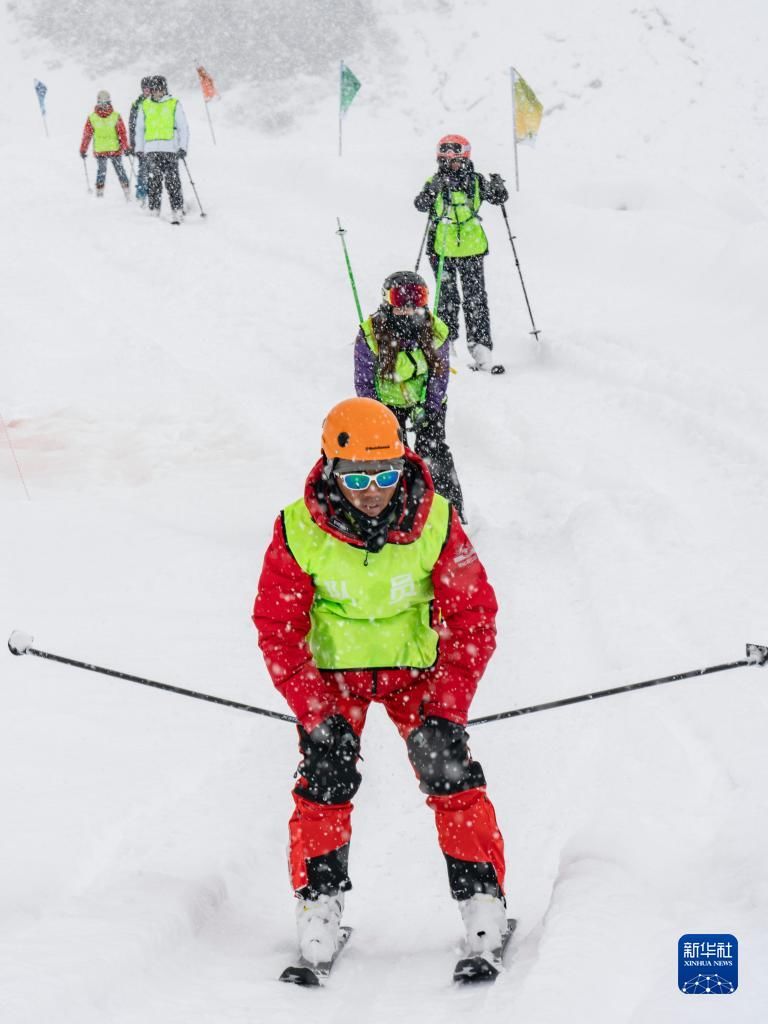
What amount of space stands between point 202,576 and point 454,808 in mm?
3487

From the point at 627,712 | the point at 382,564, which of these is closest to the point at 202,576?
the point at 627,712

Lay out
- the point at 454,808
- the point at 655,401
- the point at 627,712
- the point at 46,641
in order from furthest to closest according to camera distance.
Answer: the point at 655,401 < the point at 46,641 < the point at 627,712 < the point at 454,808

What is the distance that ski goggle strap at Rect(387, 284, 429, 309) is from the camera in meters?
6.61

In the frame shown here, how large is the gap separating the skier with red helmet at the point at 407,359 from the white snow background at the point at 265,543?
1029 mm

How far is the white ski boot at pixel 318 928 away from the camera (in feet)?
11.8

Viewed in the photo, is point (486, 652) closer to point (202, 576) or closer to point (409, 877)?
point (409, 877)

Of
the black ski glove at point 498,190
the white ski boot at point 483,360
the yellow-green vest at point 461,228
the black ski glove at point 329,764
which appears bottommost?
the black ski glove at point 329,764

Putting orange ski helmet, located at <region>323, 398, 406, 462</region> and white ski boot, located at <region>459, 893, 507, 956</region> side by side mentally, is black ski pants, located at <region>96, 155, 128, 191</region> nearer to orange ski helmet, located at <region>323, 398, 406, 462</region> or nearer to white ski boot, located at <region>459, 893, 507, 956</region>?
orange ski helmet, located at <region>323, 398, 406, 462</region>

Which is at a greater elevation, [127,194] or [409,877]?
[127,194]

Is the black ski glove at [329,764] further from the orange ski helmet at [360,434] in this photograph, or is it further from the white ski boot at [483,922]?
the orange ski helmet at [360,434]

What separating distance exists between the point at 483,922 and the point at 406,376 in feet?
13.2

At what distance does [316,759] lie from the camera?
12.0 feet

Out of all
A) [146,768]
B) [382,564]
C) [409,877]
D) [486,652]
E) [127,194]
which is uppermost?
[127,194]

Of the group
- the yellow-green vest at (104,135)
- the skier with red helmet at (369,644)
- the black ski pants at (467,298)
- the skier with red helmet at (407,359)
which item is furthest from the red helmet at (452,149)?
the yellow-green vest at (104,135)
